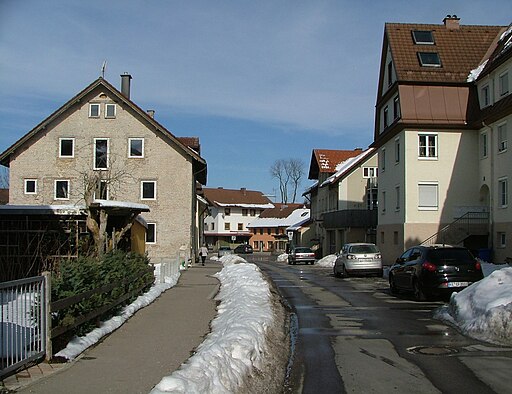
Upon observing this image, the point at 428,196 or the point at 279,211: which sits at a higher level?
the point at 279,211

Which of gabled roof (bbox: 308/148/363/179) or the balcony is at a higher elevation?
gabled roof (bbox: 308/148/363/179)

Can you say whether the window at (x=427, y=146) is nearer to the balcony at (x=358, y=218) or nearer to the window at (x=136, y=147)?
the balcony at (x=358, y=218)

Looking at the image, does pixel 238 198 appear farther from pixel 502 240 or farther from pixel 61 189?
pixel 502 240

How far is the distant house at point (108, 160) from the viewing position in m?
39.5

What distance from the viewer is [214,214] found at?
110 metres

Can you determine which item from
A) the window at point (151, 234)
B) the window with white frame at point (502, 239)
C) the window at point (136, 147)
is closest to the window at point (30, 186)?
the window at point (136, 147)

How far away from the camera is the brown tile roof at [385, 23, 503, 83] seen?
110ft

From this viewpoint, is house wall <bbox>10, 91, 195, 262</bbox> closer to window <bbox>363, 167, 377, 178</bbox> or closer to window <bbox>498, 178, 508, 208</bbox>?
window <bbox>498, 178, 508, 208</bbox>

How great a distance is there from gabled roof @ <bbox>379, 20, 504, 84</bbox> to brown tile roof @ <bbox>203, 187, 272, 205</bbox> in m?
76.7

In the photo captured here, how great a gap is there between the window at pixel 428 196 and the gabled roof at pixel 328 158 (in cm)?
2702

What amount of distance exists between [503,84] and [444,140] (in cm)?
472

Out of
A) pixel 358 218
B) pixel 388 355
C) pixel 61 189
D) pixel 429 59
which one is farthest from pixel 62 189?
pixel 388 355

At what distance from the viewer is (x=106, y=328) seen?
10.4 m

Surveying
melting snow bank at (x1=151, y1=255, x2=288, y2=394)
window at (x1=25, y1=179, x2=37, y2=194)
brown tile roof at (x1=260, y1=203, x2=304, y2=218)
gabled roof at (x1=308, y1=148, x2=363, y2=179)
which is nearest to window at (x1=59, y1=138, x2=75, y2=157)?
window at (x1=25, y1=179, x2=37, y2=194)
